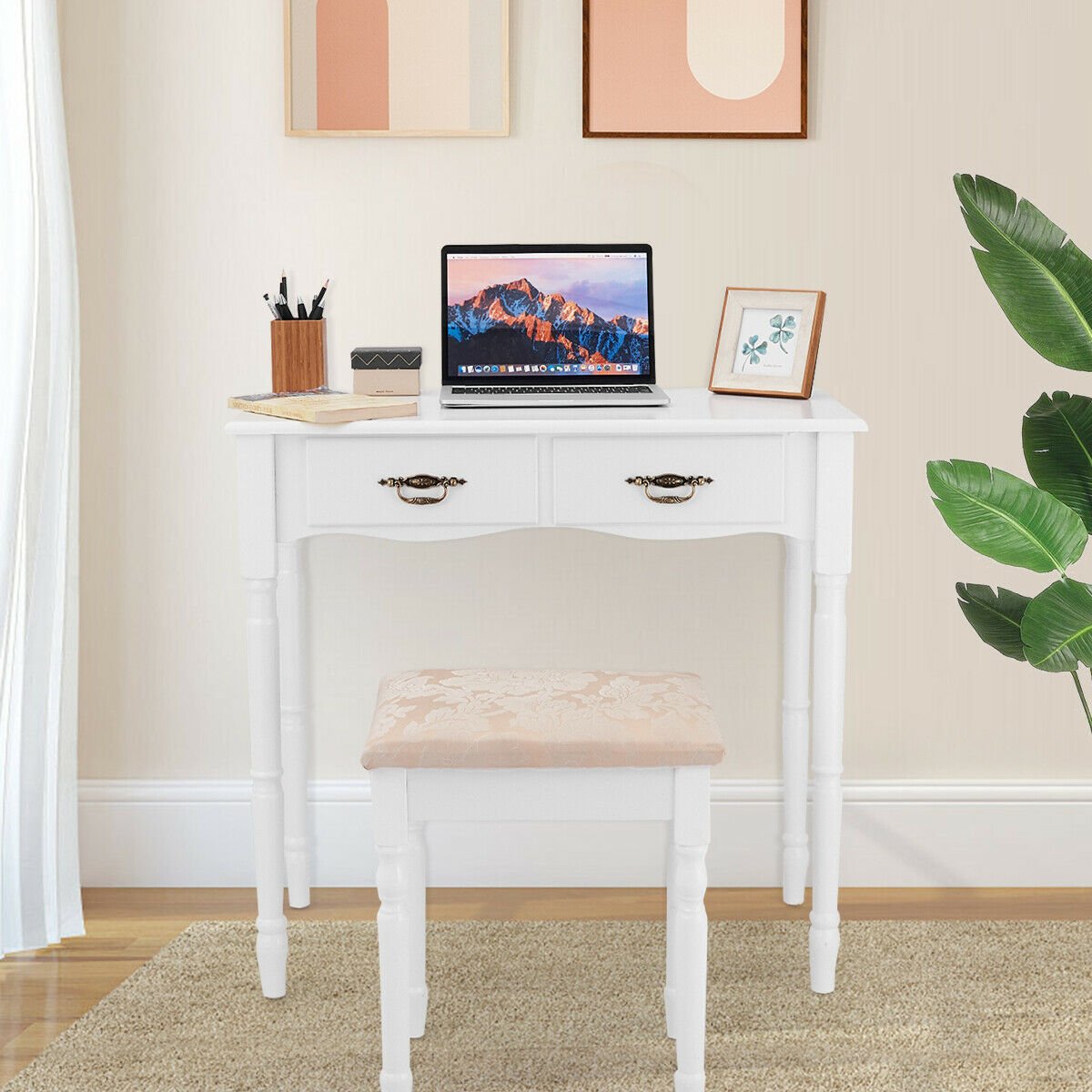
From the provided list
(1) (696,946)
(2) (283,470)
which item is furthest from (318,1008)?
(2) (283,470)

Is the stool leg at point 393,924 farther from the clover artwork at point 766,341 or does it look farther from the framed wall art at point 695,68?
the framed wall art at point 695,68

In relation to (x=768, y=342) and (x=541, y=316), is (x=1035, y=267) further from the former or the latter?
(x=541, y=316)

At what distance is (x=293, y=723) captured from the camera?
7.16ft

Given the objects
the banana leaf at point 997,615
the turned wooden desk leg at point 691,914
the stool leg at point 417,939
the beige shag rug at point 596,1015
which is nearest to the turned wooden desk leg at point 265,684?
the beige shag rug at point 596,1015

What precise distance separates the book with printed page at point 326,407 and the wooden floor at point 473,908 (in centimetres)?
91

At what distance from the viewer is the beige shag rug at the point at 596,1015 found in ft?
5.47

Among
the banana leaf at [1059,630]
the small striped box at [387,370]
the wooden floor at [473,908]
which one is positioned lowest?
the wooden floor at [473,908]

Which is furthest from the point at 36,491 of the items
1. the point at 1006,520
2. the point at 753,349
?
the point at 1006,520

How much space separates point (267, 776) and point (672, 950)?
2.06ft

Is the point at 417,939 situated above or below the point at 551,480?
below

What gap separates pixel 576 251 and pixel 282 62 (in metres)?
0.63

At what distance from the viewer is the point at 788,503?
1.80m

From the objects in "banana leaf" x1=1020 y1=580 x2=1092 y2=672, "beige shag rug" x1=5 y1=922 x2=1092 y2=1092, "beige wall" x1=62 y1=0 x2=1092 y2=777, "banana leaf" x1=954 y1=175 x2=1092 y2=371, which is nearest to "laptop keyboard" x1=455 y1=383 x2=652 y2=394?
"beige wall" x1=62 y1=0 x2=1092 y2=777

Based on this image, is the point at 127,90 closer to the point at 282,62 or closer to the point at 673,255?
the point at 282,62
